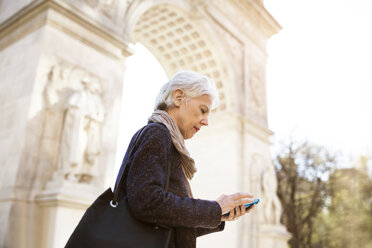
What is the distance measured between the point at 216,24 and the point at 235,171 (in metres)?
5.00

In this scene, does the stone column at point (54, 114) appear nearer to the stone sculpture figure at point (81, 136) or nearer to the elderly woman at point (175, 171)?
the stone sculpture figure at point (81, 136)

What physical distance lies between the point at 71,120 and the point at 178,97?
15.1 ft

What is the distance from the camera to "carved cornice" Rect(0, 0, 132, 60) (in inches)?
264

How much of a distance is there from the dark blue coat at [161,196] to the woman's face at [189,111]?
0.87 feet

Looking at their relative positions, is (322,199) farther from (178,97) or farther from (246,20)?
(178,97)

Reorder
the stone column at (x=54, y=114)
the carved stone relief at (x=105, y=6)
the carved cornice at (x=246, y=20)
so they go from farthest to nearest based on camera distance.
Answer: the carved cornice at (x=246, y=20)
the carved stone relief at (x=105, y=6)
the stone column at (x=54, y=114)

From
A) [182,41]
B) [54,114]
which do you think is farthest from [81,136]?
[182,41]

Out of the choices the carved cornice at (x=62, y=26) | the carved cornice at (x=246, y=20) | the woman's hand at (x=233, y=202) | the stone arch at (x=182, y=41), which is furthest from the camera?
the carved cornice at (x=246, y=20)

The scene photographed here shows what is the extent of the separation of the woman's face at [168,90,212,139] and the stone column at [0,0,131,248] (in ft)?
13.7

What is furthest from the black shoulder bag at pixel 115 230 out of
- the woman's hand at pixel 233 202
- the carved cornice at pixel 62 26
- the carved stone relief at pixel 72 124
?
the carved cornice at pixel 62 26

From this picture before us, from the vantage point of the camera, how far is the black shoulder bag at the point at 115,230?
4.79 feet

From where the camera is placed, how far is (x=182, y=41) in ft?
40.5

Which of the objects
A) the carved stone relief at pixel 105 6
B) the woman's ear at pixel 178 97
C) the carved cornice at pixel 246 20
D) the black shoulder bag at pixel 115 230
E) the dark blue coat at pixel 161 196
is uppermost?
the carved cornice at pixel 246 20

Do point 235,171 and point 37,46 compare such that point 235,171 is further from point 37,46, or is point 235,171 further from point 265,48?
point 37,46
